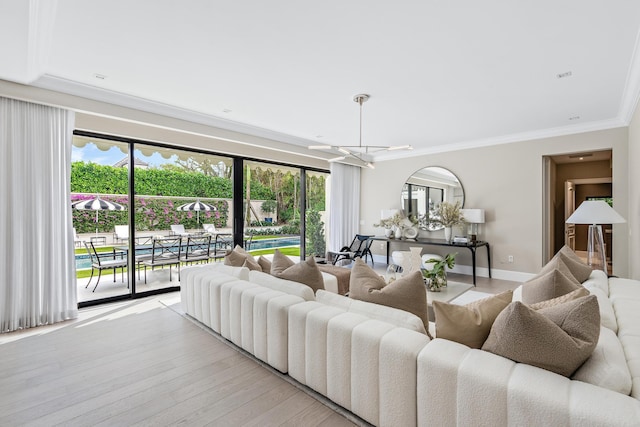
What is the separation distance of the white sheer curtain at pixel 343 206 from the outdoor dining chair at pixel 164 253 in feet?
11.0

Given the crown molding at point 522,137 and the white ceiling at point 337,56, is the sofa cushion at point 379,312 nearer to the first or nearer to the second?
the white ceiling at point 337,56

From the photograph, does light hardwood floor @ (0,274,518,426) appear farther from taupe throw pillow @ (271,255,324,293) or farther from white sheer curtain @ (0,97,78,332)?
taupe throw pillow @ (271,255,324,293)

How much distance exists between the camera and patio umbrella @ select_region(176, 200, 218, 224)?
4.86 m

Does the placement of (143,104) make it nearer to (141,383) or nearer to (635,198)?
(141,383)

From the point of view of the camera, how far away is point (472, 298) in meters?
4.21

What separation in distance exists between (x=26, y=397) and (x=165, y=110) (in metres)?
3.28

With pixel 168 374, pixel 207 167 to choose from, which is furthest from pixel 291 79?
pixel 168 374

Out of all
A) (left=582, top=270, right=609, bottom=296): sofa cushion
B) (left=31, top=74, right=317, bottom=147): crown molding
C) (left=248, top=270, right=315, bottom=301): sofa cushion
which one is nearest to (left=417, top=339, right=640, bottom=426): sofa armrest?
(left=248, top=270, right=315, bottom=301): sofa cushion

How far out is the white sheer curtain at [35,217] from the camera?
3.21 metres

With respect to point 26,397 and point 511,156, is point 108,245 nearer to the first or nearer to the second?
point 26,397

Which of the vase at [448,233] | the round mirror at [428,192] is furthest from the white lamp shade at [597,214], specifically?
the round mirror at [428,192]

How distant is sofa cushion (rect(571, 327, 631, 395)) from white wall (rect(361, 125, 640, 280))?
14.4 ft

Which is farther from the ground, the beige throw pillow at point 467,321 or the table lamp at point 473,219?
the table lamp at point 473,219

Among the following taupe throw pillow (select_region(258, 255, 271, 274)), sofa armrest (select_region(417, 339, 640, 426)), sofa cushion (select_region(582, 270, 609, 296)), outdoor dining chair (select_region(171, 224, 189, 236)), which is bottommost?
sofa armrest (select_region(417, 339, 640, 426))
